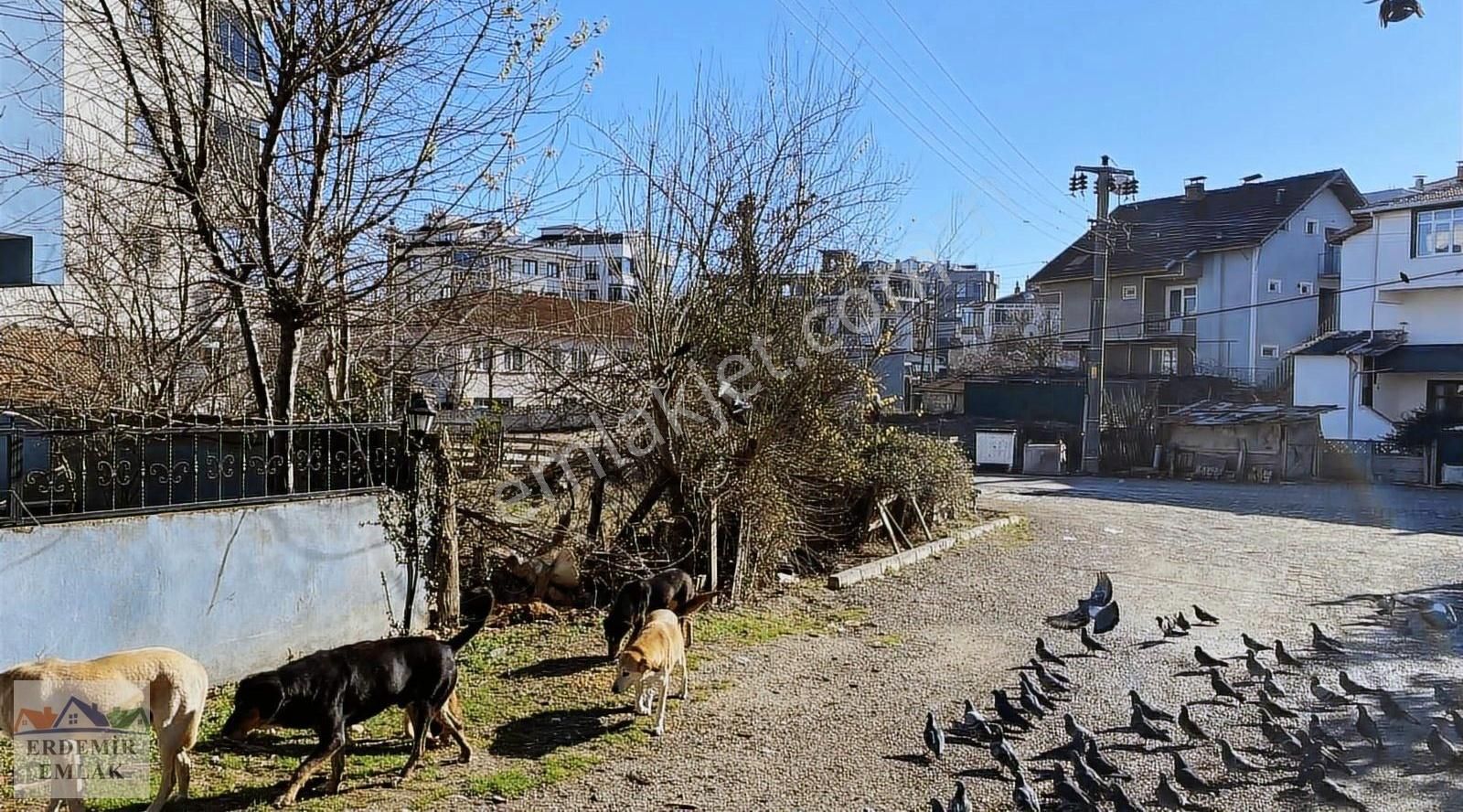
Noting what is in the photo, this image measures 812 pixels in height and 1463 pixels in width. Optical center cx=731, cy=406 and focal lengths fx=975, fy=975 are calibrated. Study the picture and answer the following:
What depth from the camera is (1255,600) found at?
10320 mm

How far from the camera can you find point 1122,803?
4578 millimetres

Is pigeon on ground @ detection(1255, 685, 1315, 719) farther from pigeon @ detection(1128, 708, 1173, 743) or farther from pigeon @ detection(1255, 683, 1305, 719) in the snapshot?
pigeon @ detection(1128, 708, 1173, 743)

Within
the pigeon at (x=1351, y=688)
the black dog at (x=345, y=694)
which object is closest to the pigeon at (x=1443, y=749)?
the pigeon at (x=1351, y=688)

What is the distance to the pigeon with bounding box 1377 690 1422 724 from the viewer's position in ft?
20.4

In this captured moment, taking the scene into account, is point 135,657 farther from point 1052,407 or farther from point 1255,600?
point 1052,407

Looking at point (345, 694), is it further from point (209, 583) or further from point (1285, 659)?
point (1285, 659)

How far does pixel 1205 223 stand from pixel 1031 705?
38543mm

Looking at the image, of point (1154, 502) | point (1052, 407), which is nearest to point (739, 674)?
point (1154, 502)

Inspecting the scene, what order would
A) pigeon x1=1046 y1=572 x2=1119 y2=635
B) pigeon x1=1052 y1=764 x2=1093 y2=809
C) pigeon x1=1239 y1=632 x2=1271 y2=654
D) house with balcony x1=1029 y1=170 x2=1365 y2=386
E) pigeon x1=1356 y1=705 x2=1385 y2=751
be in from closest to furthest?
pigeon x1=1052 y1=764 x2=1093 y2=809 < pigeon x1=1356 y1=705 x2=1385 y2=751 < pigeon x1=1239 y1=632 x2=1271 y2=654 < pigeon x1=1046 y1=572 x2=1119 y2=635 < house with balcony x1=1029 y1=170 x2=1365 y2=386

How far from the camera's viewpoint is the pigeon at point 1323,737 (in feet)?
18.3

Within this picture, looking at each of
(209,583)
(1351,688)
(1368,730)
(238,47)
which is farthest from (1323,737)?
(238,47)

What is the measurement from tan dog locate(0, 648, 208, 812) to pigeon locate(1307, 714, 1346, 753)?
598 centimetres

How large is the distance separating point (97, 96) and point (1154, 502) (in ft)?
64.4

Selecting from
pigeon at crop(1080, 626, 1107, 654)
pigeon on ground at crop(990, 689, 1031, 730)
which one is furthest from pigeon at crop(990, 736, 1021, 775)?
pigeon at crop(1080, 626, 1107, 654)
